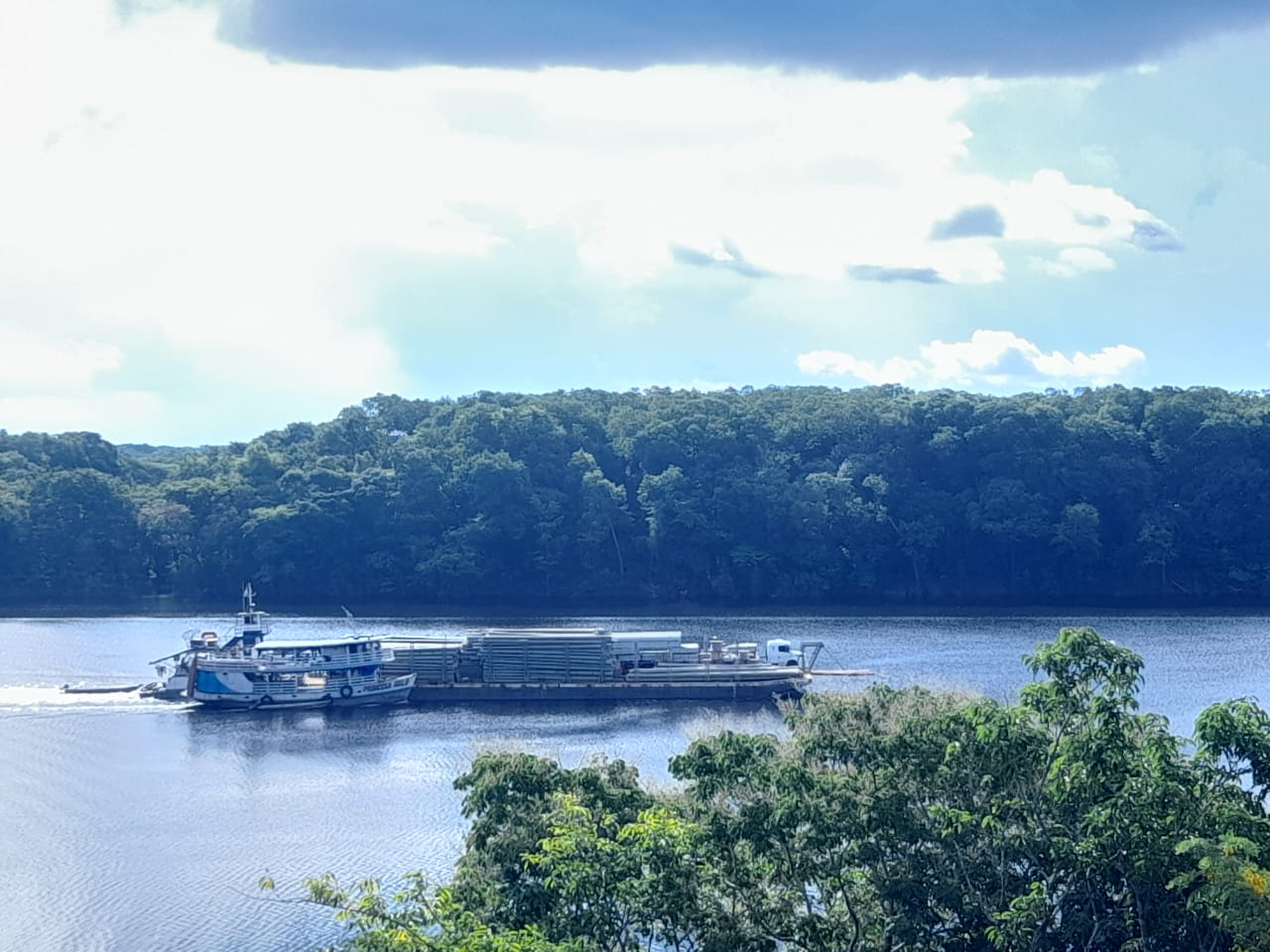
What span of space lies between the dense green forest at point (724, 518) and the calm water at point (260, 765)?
21230 mm

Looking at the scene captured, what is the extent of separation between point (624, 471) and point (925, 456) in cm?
2457

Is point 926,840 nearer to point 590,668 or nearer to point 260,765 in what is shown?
point 260,765

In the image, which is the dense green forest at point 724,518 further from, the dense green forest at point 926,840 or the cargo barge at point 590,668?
the dense green forest at point 926,840

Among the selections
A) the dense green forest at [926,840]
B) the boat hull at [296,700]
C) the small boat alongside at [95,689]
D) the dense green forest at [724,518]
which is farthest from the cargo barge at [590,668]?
the dense green forest at [926,840]

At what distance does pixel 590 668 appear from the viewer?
225ft

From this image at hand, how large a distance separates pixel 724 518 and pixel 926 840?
86105 millimetres

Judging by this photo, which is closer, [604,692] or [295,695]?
[295,695]

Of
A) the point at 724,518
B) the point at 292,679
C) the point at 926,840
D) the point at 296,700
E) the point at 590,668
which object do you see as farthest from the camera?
the point at 724,518

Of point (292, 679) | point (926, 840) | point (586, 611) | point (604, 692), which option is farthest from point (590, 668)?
point (926, 840)

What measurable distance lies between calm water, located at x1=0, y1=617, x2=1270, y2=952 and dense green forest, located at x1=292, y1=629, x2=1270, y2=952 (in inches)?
477

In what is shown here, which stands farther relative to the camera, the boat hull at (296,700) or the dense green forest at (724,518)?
the dense green forest at (724,518)

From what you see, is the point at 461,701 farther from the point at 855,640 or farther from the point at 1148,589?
the point at 1148,589

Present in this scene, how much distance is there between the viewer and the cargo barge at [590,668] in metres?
67.1

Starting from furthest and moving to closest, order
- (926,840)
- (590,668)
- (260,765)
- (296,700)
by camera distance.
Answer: (590,668) → (296,700) → (260,765) → (926,840)
